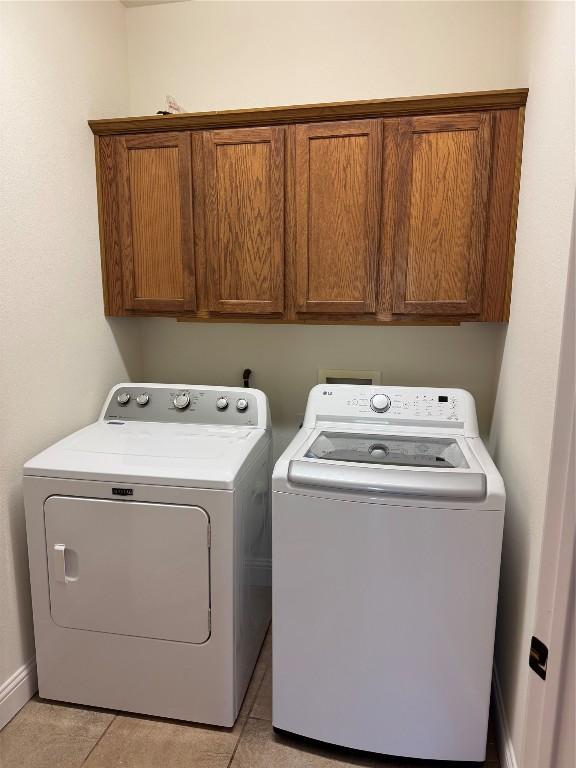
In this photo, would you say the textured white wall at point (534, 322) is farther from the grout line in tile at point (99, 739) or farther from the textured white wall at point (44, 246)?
the textured white wall at point (44, 246)

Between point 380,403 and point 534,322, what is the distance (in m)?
0.62

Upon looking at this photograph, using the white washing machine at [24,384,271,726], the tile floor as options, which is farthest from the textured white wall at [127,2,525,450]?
the tile floor

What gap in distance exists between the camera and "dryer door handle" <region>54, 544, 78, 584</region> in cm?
167

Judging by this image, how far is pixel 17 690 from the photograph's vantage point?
1752 millimetres

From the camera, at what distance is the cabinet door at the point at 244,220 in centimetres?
194

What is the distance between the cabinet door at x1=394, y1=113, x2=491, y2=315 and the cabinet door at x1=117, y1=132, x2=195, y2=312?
830 millimetres

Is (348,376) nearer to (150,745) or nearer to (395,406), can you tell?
(395,406)

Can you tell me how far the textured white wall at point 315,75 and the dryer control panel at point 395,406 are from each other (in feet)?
1.08

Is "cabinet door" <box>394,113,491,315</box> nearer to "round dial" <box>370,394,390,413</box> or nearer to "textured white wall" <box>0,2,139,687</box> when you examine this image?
"round dial" <box>370,394,390,413</box>

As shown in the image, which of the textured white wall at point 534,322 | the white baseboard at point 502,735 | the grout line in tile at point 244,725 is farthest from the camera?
the grout line in tile at point 244,725

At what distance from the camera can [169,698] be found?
1.71 metres

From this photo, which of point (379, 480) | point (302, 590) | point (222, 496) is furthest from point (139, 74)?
point (302, 590)

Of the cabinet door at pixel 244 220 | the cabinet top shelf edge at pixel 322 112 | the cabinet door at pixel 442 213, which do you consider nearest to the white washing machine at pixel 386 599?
the cabinet door at pixel 442 213

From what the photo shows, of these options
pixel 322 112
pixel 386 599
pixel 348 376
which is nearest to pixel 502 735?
pixel 386 599
